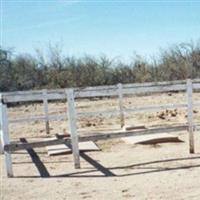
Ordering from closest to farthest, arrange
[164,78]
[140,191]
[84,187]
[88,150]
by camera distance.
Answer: [140,191] → [84,187] → [88,150] → [164,78]

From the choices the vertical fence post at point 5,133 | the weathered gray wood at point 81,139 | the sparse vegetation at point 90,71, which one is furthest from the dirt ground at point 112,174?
the sparse vegetation at point 90,71

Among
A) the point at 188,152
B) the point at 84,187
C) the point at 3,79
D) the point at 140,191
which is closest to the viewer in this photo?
the point at 140,191

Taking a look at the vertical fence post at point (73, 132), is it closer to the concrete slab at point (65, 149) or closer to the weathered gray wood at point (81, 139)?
the weathered gray wood at point (81, 139)

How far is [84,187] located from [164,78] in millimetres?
27906

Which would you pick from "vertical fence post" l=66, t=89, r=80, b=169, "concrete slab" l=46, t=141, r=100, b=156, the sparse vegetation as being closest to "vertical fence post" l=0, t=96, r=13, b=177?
"vertical fence post" l=66, t=89, r=80, b=169

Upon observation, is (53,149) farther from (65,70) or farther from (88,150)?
(65,70)

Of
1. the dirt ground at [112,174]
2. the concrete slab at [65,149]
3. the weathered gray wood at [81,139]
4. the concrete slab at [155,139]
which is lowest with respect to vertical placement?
the dirt ground at [112,174]

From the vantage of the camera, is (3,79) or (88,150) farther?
(3,79)

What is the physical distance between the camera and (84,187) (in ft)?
23.3

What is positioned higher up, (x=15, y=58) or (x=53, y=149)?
(x=15, y=58)

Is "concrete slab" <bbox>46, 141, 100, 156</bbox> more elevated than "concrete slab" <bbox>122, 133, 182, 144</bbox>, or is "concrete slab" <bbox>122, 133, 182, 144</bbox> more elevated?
"concrete slab" <bbox>122, 133, 182, 144</bbox>

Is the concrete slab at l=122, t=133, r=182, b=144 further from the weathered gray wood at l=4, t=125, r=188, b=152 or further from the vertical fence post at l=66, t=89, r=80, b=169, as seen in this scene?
the vertical fence post at l=66, t=89, r=80, b=169

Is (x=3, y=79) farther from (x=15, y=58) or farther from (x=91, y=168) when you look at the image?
(x=91, y=168)

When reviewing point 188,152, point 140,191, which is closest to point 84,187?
point 140,191
